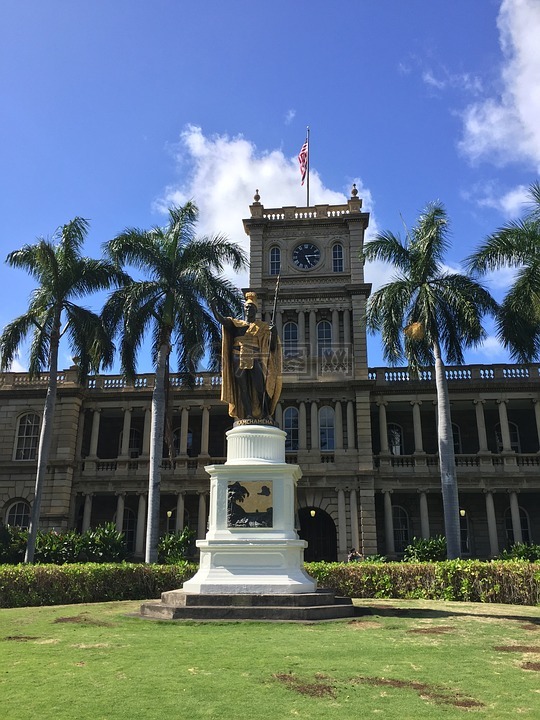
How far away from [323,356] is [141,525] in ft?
39.5

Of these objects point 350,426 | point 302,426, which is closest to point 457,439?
point 350,426

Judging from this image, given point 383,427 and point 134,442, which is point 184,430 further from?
point 383,427

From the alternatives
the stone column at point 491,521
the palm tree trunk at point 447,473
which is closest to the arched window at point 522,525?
the stone column at point 491,521

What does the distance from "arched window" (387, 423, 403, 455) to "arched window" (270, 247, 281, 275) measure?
10.1 meters

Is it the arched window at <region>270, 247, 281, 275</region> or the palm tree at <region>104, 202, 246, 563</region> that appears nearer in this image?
the palm tree at <region>104, 202, 246, 563</region>

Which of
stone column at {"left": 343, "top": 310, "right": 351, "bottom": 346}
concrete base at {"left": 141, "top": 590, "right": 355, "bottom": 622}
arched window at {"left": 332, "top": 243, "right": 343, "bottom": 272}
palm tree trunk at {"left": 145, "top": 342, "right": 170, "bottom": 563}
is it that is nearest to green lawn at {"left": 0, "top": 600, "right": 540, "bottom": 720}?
concrete base at {"left": 141, "top": 590, "right": 355, "bottom": 622}

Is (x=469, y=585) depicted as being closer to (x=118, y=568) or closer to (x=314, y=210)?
(x=118, y=568)

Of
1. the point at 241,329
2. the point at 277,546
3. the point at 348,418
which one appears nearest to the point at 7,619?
the point at 277,546

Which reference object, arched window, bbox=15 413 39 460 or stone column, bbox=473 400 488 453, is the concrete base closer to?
stone column, bbox=473 400 488 453

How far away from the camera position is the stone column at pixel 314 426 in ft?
103

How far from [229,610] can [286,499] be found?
7.04ft

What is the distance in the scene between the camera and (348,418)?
3148cm

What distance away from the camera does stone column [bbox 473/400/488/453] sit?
103 ft

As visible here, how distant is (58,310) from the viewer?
24.6 metres
